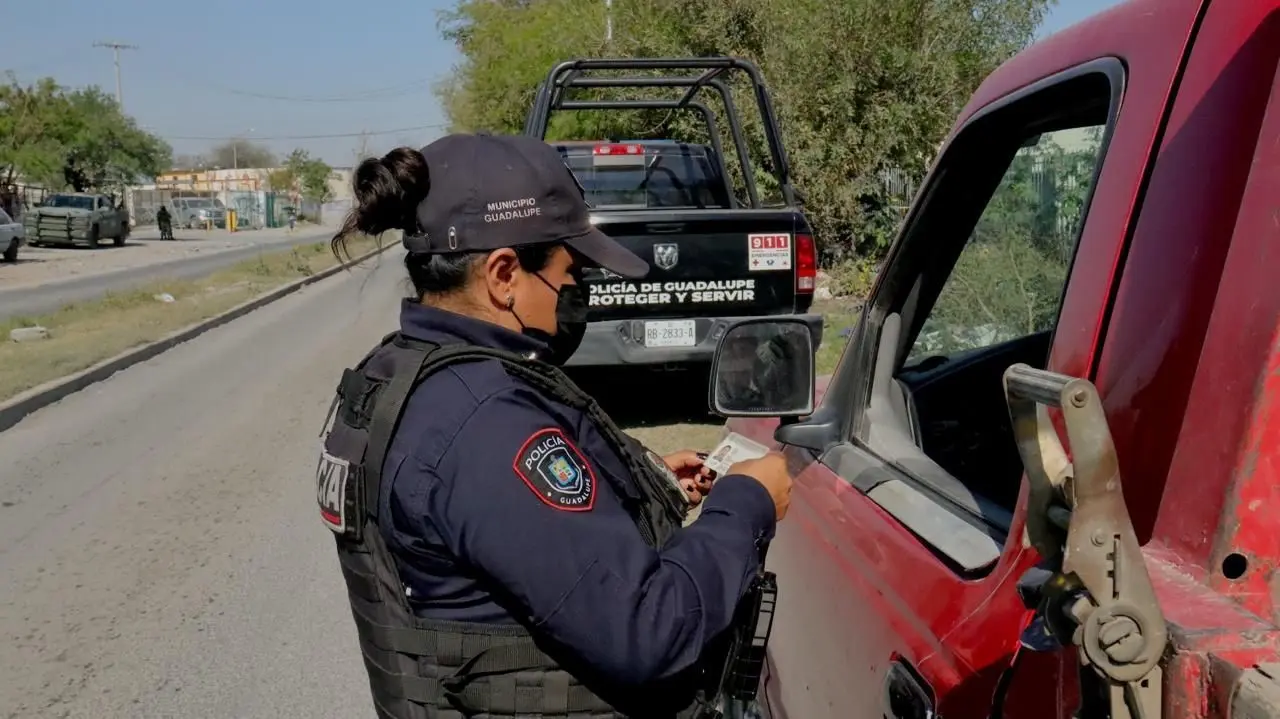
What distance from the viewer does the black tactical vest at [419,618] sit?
61.1 inches

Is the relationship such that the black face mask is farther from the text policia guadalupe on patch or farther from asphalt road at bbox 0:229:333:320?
asphalt road at bbox 0:229:333:320

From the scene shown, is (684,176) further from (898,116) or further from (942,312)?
(898,116)

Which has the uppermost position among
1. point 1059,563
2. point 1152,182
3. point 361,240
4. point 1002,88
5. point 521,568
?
point 1002,88

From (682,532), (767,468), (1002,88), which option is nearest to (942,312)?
(1002,88)

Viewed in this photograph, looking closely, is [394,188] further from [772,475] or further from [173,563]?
[173,563]

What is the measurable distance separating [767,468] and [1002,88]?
2.37 feet

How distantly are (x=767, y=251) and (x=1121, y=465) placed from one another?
5.56 m

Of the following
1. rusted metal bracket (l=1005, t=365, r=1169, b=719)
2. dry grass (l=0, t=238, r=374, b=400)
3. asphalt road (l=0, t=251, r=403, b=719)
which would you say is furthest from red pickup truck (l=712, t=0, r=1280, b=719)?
dry grass (l=0, t=238, r=374, b=400)

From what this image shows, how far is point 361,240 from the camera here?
6.68 feet

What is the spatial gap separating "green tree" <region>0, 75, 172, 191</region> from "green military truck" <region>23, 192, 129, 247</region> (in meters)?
7.59

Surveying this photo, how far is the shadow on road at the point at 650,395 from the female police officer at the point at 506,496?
18.2 ft

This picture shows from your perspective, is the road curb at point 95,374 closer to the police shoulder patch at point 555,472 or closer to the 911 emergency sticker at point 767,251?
the 911 emergency sticker at point 767,251

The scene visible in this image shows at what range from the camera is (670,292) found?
669cm

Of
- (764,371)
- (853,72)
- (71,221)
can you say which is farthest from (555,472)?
(71,221)
